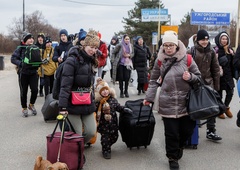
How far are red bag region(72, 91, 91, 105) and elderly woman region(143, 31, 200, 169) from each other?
820mm

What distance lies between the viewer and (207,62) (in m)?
5.74

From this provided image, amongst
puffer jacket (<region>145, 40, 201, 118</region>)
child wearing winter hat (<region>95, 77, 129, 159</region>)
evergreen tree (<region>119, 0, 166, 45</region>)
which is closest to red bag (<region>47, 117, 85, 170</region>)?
child wearing winter hat (<region>95, 77, 129, 159</region>)

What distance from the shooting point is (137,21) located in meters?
61.5

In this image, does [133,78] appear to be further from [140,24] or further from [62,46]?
[140,24]

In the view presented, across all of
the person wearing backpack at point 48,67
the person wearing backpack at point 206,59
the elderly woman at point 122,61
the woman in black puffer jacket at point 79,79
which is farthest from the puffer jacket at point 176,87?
the elderly woman at point 122,61

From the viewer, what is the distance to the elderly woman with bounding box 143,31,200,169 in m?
4.51

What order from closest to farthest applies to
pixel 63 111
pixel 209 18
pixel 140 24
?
1. pixel 63 111
2. pixel 209 18
3. pixel 140 24

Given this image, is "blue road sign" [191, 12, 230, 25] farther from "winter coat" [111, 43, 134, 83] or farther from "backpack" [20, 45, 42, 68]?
"backpack" [20, 45, 42, 68]

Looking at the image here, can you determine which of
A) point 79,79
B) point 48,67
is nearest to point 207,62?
point 79,79

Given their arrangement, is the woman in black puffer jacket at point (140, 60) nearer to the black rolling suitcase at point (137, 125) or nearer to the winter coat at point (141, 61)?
the winter coat at point (141, 61)

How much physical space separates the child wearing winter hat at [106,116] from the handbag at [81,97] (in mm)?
621

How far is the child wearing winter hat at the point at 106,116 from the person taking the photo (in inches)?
203

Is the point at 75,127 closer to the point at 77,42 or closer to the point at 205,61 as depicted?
the point at 77,42

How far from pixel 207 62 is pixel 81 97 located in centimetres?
235
